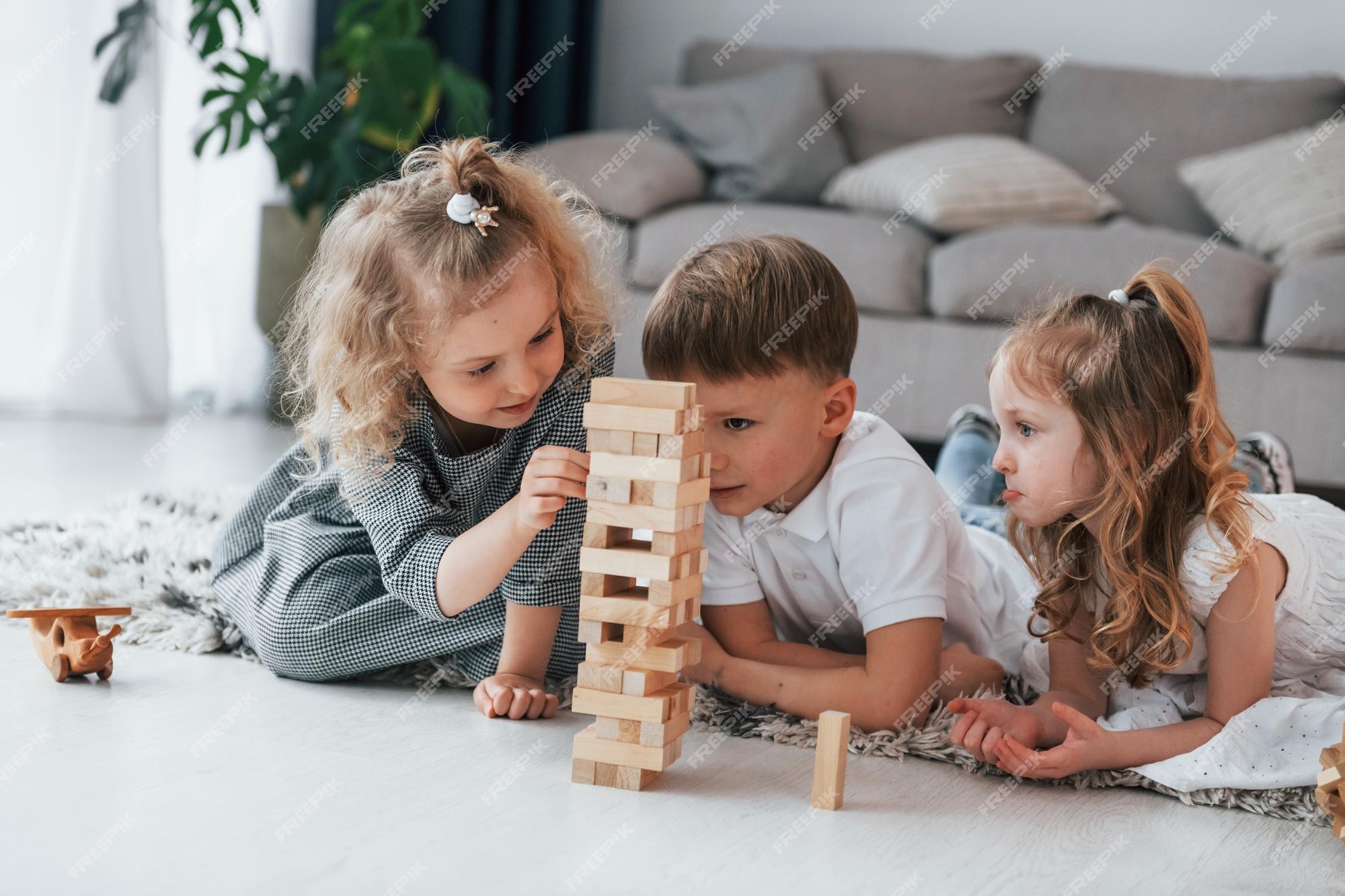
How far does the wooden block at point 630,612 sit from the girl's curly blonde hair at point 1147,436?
0.41m

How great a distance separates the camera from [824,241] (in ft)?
9.05

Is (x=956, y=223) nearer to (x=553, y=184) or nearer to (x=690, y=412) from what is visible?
(x=553, y=184)

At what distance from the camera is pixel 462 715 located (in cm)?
124

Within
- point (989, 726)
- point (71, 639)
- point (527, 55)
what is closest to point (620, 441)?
point (989, 726)

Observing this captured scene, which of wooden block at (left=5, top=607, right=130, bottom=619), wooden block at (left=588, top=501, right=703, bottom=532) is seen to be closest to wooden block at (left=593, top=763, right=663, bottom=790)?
wooden block at (left=588, top=501, right=703, bottom=532)

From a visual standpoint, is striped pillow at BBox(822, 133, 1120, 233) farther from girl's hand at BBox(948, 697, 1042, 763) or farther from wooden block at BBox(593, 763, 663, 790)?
wooden block at BBox(593, 763, 663, 790)

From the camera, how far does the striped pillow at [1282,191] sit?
263 cm

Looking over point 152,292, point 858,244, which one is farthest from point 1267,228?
point 152,292

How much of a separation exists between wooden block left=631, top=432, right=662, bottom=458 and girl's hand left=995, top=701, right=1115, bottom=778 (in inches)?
16.3

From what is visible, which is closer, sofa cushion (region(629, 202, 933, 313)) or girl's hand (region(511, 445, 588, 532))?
girl's hand (region(511, 445, 588, 532))

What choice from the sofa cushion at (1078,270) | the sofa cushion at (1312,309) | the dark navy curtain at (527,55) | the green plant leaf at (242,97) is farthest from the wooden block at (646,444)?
the dark navy curtain at (527,55)

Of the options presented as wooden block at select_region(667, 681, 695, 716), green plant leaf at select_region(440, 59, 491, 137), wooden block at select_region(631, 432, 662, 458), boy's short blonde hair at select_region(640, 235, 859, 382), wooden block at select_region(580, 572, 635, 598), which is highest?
green plant leaf at select_region(440, 59, 491, 137)

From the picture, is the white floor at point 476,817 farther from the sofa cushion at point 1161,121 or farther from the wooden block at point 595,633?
the sofa cushion at point 1161,121

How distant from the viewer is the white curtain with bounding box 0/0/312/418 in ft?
8.96
